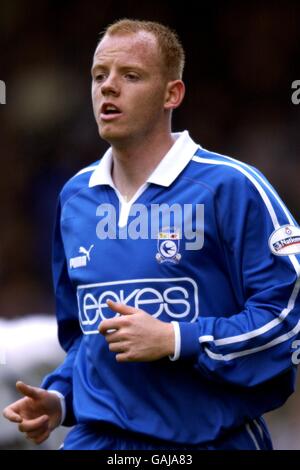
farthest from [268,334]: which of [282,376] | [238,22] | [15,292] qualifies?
[238,22]

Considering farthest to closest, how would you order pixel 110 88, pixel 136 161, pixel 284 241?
pixel 136 161 < pixel 110 88 < pixel 284 241

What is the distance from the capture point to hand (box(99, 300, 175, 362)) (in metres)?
2.53

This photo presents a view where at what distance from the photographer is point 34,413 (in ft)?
9.37

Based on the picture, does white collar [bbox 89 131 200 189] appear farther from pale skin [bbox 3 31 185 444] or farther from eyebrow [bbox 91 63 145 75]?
eyebrow [bbox 91 63 145 75]

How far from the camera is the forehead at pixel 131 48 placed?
113 inches

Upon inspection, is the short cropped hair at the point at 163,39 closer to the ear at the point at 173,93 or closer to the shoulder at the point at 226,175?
the ear at the point at 173,93

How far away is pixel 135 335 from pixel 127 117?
0.64 metres

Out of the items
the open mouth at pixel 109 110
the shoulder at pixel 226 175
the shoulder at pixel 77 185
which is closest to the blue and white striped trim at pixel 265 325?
the shoulder at pixel 226 175

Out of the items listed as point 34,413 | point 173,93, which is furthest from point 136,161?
point 34,413

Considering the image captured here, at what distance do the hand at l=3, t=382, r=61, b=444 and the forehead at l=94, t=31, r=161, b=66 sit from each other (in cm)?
93

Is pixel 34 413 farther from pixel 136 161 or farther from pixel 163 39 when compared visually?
pixel 163 39

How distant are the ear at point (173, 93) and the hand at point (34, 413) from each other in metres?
0.88

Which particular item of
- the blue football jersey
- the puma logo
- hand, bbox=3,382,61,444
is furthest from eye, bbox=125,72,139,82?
hand, bbox=3,382,61,444

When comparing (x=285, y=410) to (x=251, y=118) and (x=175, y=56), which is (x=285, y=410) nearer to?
(x=251, y=118)
